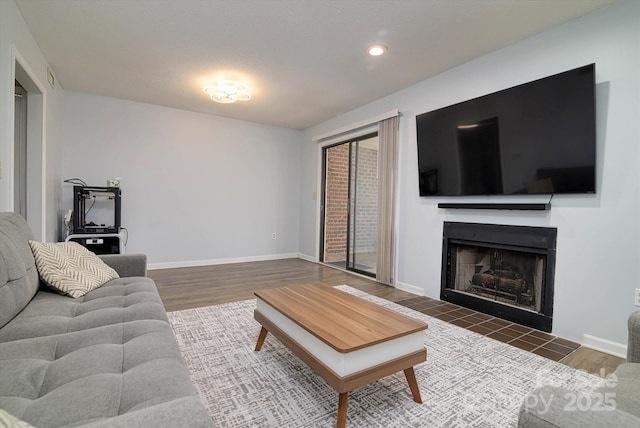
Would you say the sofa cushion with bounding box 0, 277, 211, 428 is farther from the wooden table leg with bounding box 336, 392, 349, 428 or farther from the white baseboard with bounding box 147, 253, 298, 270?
the white baseboard with bounding box 147, 253, 298, 270

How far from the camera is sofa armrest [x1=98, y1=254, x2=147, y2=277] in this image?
92.7 inches

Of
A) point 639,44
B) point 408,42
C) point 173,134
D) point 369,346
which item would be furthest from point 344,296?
point 173,134

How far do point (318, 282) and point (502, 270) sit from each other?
1.94 m

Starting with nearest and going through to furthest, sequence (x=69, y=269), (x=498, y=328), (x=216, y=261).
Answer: (x=69, y=269) < (x=498, y=328) < (x=216, y=261)

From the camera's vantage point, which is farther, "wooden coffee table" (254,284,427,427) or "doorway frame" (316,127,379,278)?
"doorway frame" (316,127,379,278)

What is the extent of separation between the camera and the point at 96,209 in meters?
4.36

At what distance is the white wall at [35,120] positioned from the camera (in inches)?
88.7

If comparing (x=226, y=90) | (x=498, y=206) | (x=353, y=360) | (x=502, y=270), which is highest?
(x=226, y=90)

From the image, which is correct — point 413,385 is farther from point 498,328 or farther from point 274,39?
point 274,39

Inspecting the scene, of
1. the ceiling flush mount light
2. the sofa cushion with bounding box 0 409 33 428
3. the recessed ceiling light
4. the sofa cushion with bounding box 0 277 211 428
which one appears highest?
the recessed ceiling light

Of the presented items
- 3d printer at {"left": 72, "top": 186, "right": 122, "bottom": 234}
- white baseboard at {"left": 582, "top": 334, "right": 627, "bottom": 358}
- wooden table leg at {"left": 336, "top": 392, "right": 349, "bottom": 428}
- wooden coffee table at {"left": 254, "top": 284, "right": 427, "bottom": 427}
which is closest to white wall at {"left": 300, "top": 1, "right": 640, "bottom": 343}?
white baseboard at {"left": 582, "top": 334, "right": 627, "bottom": 358}

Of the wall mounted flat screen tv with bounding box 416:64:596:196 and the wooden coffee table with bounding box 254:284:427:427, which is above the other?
the wall mounted flat screen tv with bounding box 416:64:596:196

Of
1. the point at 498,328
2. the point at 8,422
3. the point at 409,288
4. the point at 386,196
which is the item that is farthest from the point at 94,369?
the point at 386,196

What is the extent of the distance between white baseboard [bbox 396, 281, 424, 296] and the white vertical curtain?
100mm
